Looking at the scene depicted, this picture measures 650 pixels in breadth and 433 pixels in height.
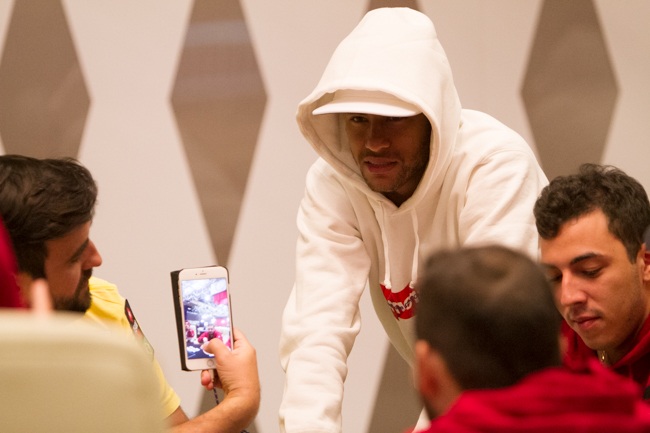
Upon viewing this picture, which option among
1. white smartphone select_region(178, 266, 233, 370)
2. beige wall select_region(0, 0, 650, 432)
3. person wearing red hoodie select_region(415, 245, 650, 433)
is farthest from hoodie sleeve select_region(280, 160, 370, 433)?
beige wall select_region(0, 0, 650, 432)

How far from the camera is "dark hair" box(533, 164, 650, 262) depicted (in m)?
1.50

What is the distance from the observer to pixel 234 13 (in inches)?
104

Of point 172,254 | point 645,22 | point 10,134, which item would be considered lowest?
point 172,254

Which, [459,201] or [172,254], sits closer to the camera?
[459,201]

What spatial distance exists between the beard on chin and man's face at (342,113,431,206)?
1.68 ft

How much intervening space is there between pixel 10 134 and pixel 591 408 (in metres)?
2.09

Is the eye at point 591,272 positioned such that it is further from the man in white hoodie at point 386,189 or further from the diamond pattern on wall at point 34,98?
the diamond pattern on wall at point 34,98

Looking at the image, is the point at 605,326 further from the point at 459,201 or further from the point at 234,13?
the point at 234,13

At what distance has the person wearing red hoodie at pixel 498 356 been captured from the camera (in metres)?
0.82

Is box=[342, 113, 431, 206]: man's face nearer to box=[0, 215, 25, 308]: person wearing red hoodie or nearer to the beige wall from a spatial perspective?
box=[0, 215, 25, 308]: person wearing red hoodie

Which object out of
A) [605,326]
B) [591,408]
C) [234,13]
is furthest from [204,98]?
[591,408]

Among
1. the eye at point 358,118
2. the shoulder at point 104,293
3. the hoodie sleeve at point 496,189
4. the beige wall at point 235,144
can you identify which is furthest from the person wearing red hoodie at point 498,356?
the beige wall at point 235,144

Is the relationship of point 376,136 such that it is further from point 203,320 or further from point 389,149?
point 203,320

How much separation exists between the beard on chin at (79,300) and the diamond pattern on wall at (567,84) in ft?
4.59
